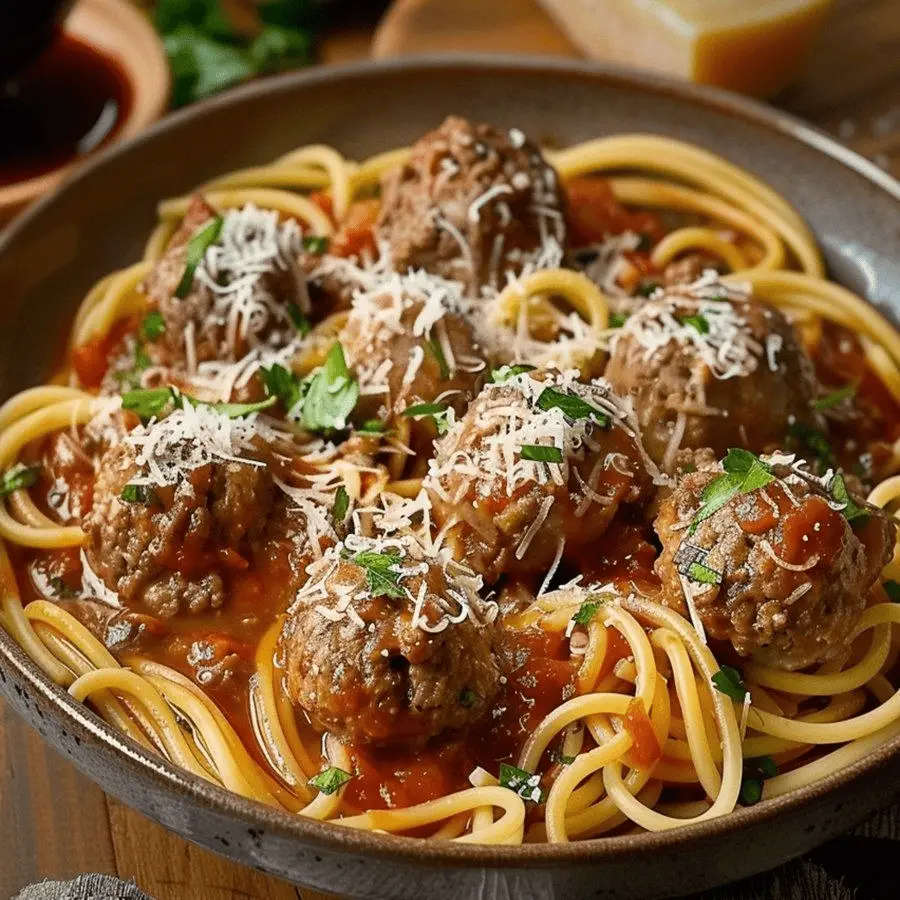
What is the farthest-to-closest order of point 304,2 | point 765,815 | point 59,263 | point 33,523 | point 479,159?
point 304,2
point 59,263
point 479,159
point 33,523
point 765,815

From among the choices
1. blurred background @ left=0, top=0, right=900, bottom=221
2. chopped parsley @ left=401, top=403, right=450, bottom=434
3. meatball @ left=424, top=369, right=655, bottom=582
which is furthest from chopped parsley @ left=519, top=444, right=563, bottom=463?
blurred background @ left=0, top=0, right=900, bottom=221

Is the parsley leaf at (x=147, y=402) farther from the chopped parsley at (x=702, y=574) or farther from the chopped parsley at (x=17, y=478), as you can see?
the chopped parsley at (x=702, y=574)

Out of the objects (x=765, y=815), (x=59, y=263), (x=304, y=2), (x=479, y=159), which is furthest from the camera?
(x=304, y=2)

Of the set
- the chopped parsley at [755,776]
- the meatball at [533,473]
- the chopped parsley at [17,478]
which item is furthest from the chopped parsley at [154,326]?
the chopped parsley at [755,776]

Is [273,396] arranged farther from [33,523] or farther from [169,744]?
[169,744]

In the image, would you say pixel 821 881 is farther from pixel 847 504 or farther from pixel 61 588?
pixel 61 588

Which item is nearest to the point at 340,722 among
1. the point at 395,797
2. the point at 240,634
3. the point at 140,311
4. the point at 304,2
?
the point at 395,797

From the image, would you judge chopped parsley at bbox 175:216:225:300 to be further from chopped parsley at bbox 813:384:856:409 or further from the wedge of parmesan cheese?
the wedge of parmesan cheese
